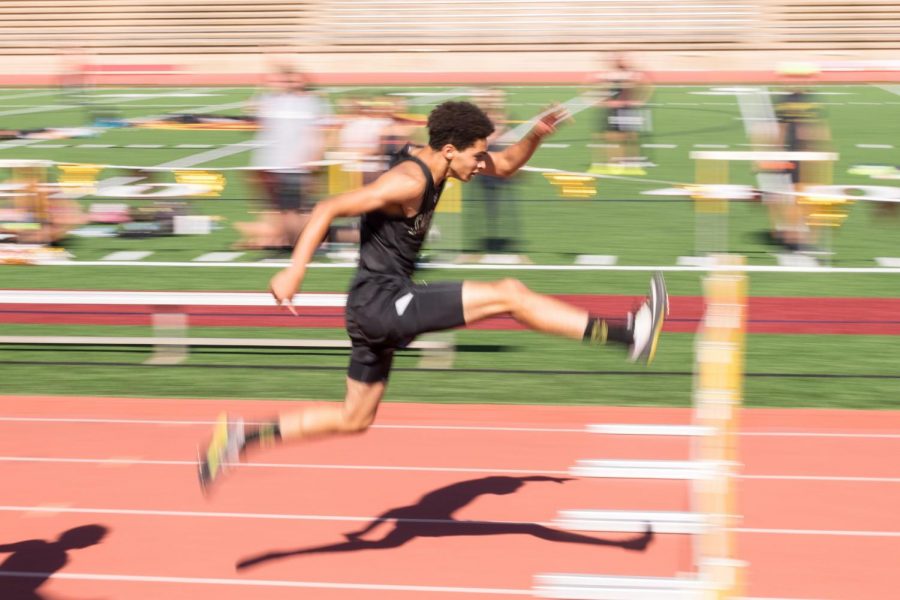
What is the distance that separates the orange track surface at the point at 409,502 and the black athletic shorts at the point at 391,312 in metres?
1.15

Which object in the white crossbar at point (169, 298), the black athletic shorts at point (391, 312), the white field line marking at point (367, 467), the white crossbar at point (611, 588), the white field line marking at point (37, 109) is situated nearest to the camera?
the white crossbar at point (611, 588)

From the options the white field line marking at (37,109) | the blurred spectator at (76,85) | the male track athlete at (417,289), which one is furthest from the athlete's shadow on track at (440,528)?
the white field line marking at (37,109)

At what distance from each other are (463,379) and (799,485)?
325 centimetres

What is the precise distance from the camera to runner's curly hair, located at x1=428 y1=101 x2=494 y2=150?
5586 mm

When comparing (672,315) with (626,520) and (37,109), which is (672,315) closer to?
(626,520)

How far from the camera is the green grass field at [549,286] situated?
9562 millimetres

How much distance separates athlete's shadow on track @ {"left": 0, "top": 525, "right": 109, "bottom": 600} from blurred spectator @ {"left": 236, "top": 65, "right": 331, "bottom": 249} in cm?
710

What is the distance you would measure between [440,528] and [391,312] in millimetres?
1590

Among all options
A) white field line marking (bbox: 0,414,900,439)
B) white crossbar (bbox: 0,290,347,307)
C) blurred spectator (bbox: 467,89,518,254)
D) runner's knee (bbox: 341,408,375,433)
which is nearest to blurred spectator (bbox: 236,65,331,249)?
blurred spectator (bbox: 467,89,518,254)

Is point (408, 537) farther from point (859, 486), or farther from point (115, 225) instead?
point (115, 225)

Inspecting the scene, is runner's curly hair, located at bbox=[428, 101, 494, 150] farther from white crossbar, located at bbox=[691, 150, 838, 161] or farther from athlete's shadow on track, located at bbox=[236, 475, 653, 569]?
white crossbar, located at bbox=[691, 150, 838, 161]

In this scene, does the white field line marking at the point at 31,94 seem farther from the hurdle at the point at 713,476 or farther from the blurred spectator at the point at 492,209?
the hurdle at the point at 713,476

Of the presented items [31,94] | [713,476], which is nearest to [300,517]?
[713,476]

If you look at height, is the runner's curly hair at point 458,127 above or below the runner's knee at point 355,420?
above
